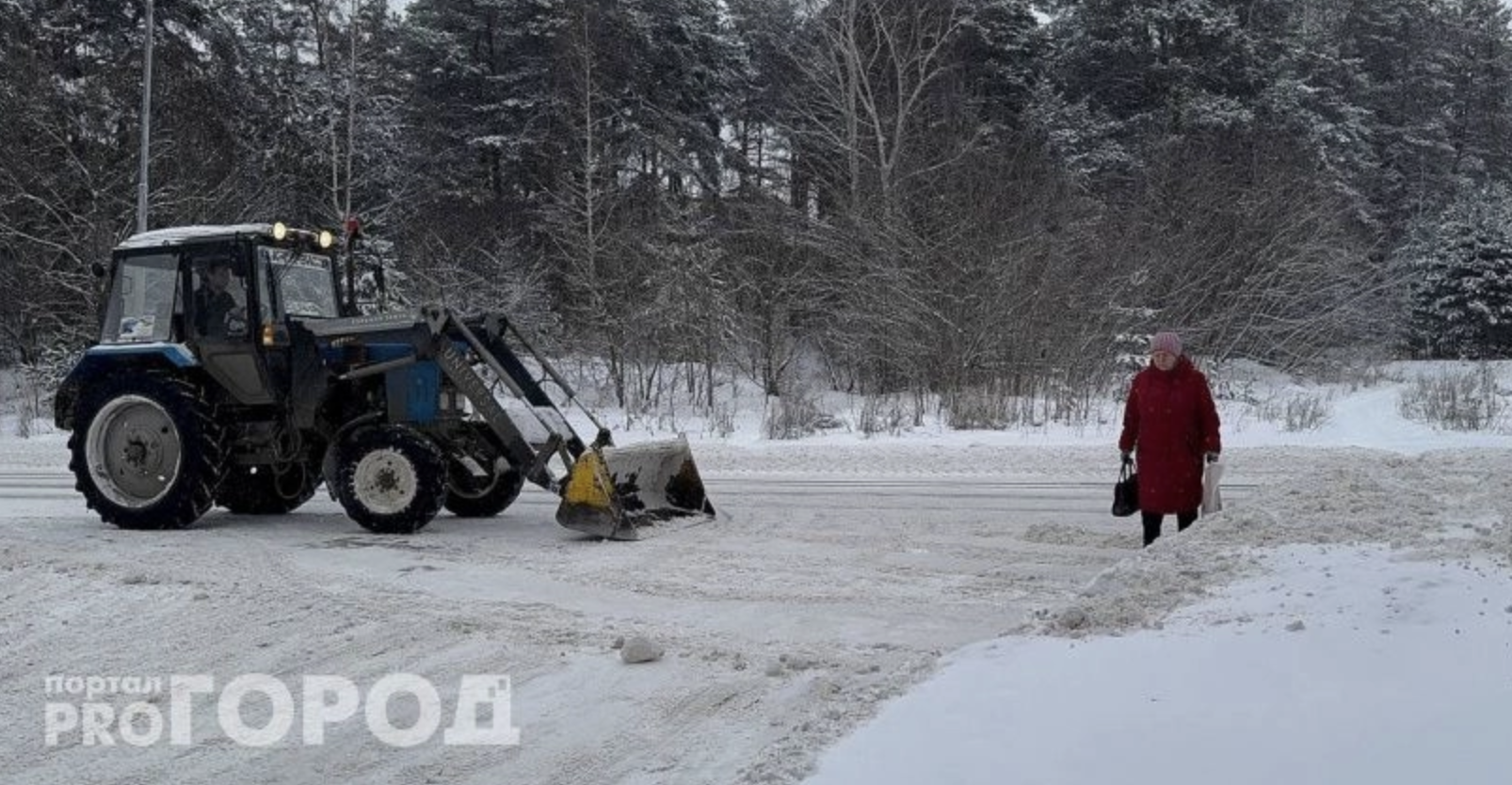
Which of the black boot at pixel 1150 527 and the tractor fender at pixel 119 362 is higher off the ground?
the tractor fender at pixel 119 362

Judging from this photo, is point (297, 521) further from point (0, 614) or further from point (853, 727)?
point (853, 727)

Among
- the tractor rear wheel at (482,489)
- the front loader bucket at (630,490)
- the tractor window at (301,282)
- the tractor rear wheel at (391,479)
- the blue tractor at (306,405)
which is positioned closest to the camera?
the front loader bucket at (630,490)

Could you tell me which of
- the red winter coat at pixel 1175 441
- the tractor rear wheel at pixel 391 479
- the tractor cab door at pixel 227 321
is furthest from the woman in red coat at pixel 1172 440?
the tractor cab door at pixel 227 321

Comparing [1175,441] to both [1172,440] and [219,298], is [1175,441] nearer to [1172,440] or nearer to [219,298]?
[1172,440]

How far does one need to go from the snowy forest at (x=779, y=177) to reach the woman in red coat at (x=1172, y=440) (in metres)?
13.4

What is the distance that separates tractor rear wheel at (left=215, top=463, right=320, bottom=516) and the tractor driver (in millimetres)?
1391

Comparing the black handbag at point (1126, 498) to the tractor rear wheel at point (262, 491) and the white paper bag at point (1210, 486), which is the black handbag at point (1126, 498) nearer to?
the white paper bag at point (1210, 486)

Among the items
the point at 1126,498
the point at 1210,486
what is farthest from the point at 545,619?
the point at 1210,486

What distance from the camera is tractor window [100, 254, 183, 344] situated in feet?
31.3

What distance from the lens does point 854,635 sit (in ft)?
18.5

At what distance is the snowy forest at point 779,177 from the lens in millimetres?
25312

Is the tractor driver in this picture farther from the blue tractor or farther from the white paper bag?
the white paper bag

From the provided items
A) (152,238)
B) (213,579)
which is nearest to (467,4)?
(152,238)

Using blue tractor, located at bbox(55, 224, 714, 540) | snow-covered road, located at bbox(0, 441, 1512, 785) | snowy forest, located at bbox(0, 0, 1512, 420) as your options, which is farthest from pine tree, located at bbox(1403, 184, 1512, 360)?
blue tractor, located at bbox(55, 224, 714, 540)
